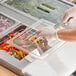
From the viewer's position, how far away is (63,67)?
230 centimetres

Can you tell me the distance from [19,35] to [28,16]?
0.27 m

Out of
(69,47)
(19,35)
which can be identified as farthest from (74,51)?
(19,35)

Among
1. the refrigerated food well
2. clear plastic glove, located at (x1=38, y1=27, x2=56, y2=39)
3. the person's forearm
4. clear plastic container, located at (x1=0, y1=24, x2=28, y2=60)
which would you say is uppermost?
the person's forearm

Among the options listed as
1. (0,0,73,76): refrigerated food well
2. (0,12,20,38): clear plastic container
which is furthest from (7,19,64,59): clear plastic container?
(0,12,20,38): clear plastic container

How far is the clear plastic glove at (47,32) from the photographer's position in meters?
2.34

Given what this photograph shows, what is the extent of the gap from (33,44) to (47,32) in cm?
15

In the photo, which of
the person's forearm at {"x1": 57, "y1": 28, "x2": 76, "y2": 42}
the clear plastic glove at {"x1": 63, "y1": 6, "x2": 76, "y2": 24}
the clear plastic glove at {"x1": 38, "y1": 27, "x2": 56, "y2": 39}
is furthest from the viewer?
the clear plastic glove at {"x1": 63, "y1": 6, "x2": 76, "y2": 24}

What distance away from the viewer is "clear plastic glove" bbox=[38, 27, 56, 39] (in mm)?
2337

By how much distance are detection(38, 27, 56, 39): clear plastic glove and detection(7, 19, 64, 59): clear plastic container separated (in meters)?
0.06

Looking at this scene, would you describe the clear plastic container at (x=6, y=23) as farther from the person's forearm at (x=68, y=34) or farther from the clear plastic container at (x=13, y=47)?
the person's forearm at (x=68, y=34)

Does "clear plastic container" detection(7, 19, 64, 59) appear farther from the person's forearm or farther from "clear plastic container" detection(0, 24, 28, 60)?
the person's forearm

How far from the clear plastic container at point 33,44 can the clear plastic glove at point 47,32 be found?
0.06 metres

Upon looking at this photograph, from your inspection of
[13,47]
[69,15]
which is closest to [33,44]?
[13,47]

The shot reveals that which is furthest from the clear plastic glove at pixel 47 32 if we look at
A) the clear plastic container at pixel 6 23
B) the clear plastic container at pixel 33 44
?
the clear plastic container at pixel 6 23
